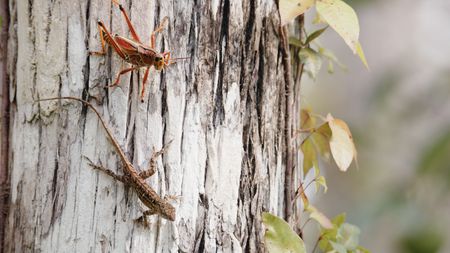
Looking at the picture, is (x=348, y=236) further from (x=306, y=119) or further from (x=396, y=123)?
(x=396, y=123)

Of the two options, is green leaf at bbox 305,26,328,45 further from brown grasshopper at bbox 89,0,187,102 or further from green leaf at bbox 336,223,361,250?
green leaf at bbox 336,223,361,250

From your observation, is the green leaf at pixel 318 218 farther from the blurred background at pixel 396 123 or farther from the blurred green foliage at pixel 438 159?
the blurred green foliage at pixel 438 159

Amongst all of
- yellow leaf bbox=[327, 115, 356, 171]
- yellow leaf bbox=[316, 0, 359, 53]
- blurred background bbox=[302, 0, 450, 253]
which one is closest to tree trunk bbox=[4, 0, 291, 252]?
yellow leaf bbox=[316, 0, 359, 53]

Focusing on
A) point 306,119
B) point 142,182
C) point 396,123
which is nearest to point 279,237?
point 142,182

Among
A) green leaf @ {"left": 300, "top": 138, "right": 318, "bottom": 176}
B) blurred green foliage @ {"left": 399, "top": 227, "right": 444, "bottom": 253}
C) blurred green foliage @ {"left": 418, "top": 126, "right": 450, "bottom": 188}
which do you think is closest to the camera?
green leaf @ {"left": 300, "top": 138, "right": 318, "bottom": 176}

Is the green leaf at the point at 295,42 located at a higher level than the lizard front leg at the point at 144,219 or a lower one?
higher

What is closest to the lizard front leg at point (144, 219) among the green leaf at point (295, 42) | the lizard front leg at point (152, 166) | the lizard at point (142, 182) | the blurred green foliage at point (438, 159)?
the lizard at point (142, 182)
